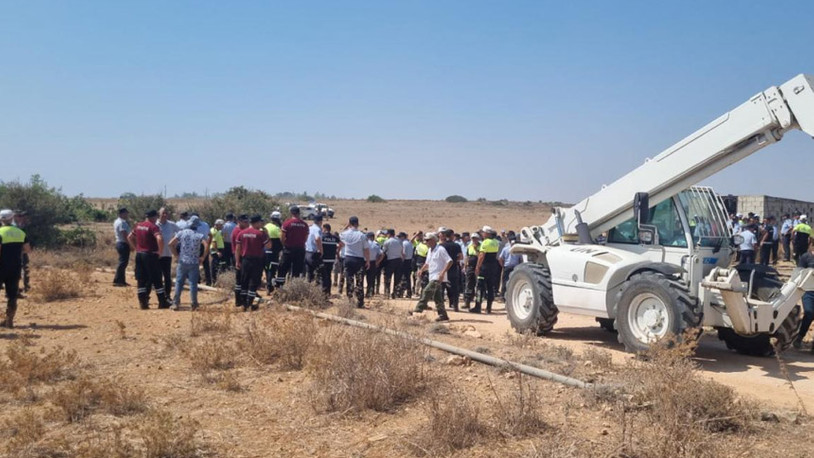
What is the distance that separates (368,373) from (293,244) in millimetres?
7446

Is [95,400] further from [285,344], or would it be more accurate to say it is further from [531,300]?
[531,300]

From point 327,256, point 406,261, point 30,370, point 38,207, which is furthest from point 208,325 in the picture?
point 38,207

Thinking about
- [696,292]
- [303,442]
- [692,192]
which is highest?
[692,192]

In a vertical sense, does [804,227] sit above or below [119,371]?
above

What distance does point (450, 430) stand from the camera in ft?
19.0

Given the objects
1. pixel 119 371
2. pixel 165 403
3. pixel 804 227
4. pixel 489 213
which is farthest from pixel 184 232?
pixel 489 213

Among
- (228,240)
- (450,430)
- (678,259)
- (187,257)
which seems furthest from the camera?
(228,240)

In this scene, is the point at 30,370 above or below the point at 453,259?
below

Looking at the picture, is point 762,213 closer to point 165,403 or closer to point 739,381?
point 739,381

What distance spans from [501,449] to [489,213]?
72171 mm

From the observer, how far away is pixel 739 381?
8781 millimetres

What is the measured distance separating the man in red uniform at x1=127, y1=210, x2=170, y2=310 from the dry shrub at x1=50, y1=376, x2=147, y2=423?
580 centimetres

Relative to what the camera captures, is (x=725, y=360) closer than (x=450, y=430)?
No

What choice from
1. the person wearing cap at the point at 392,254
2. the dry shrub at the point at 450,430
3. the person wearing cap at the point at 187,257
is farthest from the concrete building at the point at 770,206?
the dry shrub at the point at 450,430
